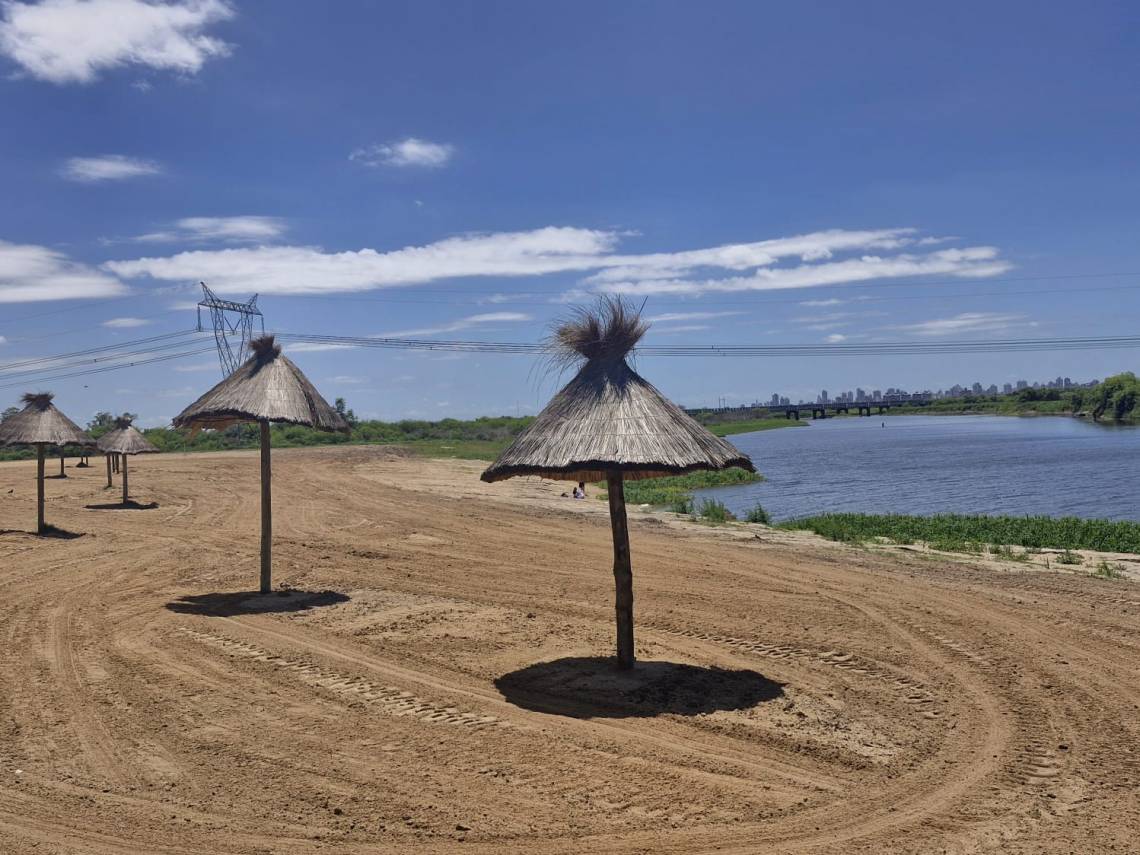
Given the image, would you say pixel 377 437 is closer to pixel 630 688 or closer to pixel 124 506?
pixel 124 506

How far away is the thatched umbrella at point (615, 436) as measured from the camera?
26.7 feet

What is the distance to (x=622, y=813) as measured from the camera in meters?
5.67

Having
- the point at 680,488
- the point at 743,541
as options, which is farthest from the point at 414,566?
the point at 680,488

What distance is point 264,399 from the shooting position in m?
12.9

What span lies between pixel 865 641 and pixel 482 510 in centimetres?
1589

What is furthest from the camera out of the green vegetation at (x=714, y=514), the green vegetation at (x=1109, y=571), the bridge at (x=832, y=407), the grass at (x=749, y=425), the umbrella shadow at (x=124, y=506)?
the bridge at (x=832, y=407)

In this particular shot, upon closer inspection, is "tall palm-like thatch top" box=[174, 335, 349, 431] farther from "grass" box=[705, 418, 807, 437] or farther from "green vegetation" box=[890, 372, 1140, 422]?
"green vegetation" box=[890, 372, 1140, 422]

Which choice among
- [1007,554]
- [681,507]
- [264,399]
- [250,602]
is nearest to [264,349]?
[264,399]

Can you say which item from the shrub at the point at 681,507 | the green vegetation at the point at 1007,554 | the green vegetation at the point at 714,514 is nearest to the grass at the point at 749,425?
the shrub at the point at 681,507

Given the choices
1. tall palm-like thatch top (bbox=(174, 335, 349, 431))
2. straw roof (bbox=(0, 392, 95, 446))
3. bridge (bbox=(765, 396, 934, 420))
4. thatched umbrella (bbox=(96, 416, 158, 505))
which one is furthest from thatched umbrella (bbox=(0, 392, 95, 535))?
bridge (bbox=(765, 396, 934, 420))

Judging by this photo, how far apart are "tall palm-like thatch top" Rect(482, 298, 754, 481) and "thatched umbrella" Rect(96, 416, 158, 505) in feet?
68.1

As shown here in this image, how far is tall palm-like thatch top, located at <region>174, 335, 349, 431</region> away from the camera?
12719 millimetres

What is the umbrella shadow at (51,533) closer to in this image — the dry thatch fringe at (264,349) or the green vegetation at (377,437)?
the dry thatch fringe at (264,349)

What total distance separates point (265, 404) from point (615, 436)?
6601mm
